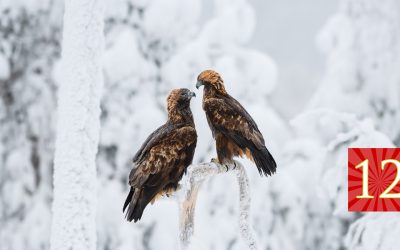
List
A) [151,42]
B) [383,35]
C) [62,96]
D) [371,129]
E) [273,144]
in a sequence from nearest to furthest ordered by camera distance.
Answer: [371,129], [62,96], [273,144], [151,42], [383,35]

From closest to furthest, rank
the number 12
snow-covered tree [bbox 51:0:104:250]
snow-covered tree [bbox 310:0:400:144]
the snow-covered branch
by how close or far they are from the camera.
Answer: the snow-covered branch → the number 12 → snow-covered tree [bbox 51:0:104:250] → snow-covered tree [bbox 310:0:400:144]

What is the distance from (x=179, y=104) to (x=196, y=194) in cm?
45

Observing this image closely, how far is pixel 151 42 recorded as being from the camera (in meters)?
8.55

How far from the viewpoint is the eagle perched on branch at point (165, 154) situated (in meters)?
3.08

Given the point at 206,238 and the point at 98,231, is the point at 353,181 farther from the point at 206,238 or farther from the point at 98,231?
the point at 98,231

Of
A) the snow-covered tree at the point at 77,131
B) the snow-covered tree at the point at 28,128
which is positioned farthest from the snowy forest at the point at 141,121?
the snow-covered tree at the point at 77,131

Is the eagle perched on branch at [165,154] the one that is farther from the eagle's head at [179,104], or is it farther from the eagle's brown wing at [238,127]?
the eagle's brown wing at [238,127]

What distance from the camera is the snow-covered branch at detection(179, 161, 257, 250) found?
3188 millimetres

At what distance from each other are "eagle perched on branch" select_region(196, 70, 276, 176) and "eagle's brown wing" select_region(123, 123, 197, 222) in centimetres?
14

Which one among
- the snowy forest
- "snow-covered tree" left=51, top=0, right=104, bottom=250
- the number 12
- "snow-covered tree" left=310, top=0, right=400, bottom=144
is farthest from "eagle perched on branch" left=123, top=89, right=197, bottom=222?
"snow-covered tree" left=310, top=0, right=400, bottom=144

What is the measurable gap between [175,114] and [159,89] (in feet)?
18.0

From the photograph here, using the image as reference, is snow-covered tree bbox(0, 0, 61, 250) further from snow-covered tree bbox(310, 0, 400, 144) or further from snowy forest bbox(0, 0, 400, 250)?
snow-covered tree bbox(310, 0, 400, 144)

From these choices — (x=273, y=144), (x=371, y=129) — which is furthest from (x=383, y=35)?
(x=371, y=129)

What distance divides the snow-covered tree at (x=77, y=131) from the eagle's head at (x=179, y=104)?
5.95 ft
